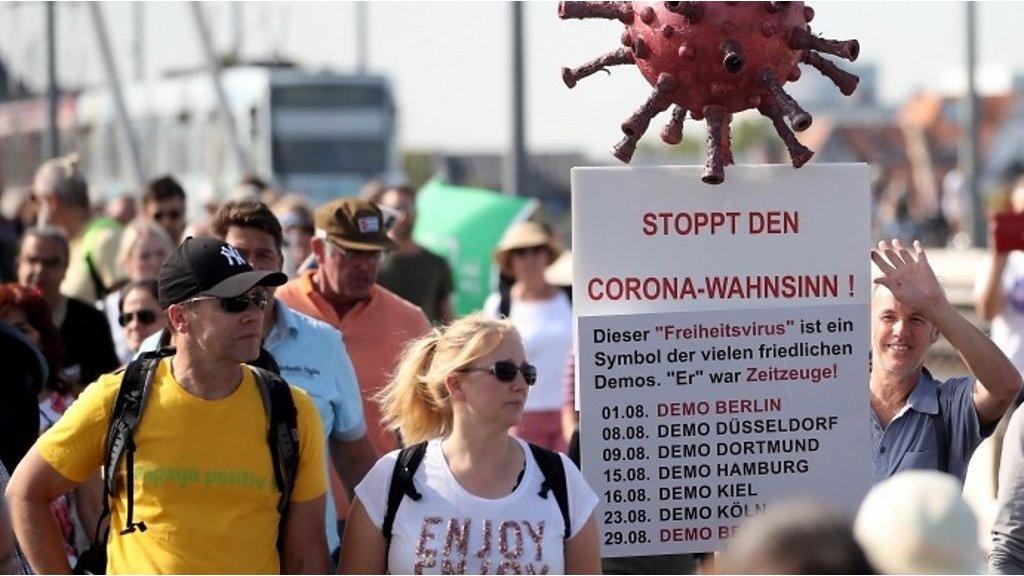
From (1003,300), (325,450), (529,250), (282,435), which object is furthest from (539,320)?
(282,435)

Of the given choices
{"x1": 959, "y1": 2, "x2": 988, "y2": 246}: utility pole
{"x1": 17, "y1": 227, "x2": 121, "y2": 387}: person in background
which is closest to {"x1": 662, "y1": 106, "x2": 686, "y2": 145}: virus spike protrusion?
{"x1": 17, "y1": 227, "x2": 121, "y2": 387}: person in background

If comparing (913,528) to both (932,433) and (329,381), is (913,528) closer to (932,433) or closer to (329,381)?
(932,433)

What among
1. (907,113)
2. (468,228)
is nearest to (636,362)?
(468,228)

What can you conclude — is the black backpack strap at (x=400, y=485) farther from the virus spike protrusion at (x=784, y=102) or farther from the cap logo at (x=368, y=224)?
the cap logo at (x=368, y=224)

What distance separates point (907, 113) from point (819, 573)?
374 feet

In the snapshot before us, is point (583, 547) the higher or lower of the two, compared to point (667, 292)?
lower

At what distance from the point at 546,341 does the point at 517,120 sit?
556cm

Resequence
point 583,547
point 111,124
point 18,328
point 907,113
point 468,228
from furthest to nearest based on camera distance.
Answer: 1. point 907,113
2. point 111,124
3. point 468,228
4. point 18,328
5. point 583,547

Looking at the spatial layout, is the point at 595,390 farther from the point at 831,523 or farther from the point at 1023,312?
the point at 1023,312

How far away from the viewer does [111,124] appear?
1550 inches

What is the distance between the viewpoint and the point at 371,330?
7793 millimetres

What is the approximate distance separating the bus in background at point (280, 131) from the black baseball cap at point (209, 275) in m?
25.7

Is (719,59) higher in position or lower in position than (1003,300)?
higher

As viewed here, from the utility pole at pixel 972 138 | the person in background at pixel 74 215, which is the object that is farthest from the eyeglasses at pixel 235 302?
the utility pole at pixel 972 138
